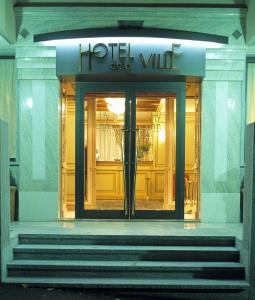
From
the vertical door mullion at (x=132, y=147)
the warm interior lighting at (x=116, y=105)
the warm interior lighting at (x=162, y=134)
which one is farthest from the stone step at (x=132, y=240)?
the warm interior lighting at (x=116, y=105)

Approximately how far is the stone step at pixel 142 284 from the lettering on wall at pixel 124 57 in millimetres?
3773

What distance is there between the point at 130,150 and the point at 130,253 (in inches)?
93.9

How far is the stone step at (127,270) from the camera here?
6.09 metres

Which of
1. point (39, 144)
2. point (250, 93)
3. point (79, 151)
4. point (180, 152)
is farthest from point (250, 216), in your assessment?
point (39, 144)

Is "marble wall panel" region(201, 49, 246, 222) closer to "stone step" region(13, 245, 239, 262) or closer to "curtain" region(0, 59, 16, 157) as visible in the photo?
"stone step" region(13, 245, 239, 262)

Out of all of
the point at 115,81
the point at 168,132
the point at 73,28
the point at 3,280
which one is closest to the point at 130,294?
the point at 3,280

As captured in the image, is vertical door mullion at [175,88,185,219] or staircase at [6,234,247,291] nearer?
staircase at [6,234,247,291]

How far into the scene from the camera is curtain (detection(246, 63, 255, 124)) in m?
8.50

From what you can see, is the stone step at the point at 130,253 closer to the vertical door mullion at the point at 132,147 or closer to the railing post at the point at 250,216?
the railing post at the point at 250,216

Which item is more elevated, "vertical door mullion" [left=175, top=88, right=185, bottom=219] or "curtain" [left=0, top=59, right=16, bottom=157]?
"curtain" [left=0, top=59, right=16, bottom=157]

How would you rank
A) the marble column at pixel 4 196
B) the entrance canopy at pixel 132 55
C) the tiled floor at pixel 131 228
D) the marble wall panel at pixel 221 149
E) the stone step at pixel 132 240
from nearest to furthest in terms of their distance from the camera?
the marble column at pixel 4 196
the stone step at pixel 132 240
the tiled floor at pixel 131 228
the entrance canopy at pixel 132 55
the marble wall panel at pixel 221 149

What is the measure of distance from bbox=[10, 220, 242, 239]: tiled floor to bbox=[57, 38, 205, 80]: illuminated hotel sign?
2.72 metres

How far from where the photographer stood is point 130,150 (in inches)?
321

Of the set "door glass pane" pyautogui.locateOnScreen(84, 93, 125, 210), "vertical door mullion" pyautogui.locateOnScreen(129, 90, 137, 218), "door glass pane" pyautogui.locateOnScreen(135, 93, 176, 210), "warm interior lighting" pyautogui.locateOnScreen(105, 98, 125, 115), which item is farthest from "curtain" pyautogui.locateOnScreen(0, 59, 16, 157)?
"door glass pane" pyautogui.locateOnScreen(135, 93, 176, 210)
